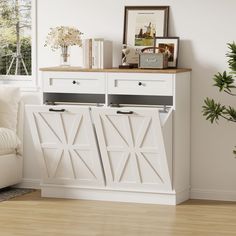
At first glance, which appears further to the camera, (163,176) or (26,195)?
(26,195)

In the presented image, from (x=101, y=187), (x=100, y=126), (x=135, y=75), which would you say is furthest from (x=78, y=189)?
(x=135, y=75)

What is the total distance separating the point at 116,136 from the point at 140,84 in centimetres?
47

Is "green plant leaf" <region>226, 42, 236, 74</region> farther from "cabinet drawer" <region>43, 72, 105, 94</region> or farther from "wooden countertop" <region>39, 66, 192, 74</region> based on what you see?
"cabinet drawer" <region>43, 72, 105, 94</region>

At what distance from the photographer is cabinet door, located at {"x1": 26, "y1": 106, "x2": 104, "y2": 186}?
20.7 feet

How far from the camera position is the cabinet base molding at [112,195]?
6.36m

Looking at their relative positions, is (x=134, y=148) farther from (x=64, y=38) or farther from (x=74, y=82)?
(x=64, y=38)

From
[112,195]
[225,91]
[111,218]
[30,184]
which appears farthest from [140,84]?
[30,184]

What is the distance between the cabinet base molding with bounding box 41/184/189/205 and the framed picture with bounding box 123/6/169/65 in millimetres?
1127

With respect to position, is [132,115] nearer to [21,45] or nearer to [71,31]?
[71,31]

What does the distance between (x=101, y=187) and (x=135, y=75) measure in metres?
1.01

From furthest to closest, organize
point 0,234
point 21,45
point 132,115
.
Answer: point 21,45 → point 132,115 → point 0,234

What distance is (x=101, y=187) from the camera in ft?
21.4

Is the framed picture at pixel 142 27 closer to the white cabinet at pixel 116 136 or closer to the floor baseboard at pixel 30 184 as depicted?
the white cabinet at pixel 116 136

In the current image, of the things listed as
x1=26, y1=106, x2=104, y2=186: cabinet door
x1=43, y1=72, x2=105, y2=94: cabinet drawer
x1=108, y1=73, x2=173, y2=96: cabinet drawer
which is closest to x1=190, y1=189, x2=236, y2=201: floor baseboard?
x1=26, y1=106, x2=104, y2=186: cabinet door
